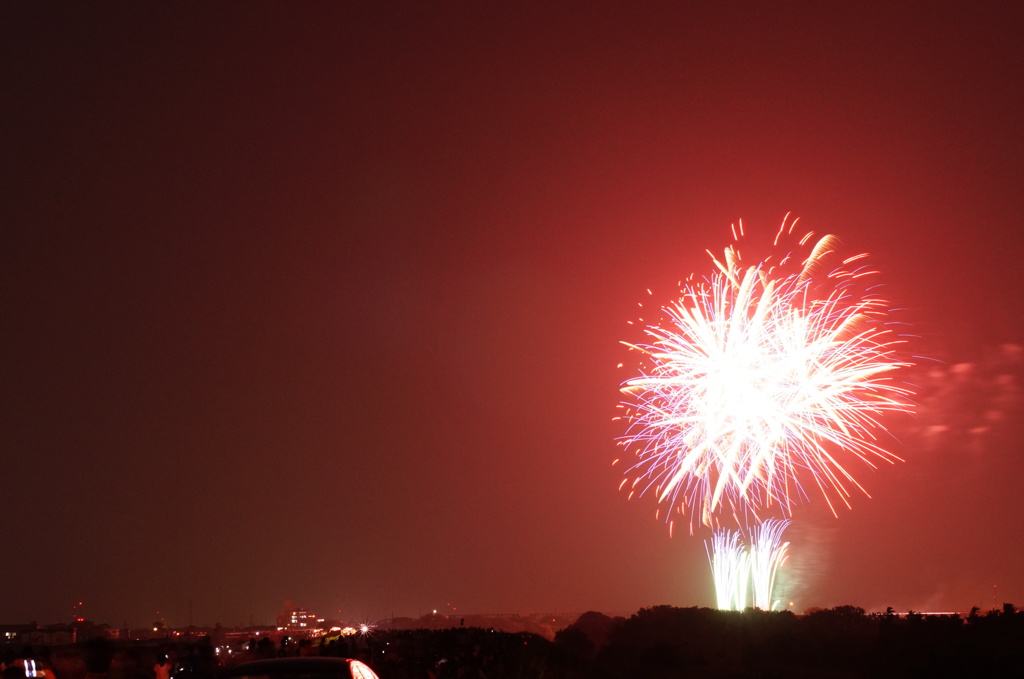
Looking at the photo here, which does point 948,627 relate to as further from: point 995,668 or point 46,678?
point 46,678

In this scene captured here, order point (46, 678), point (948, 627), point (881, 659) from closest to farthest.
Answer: point (46, 678), point (881, 659), point (948, 627)

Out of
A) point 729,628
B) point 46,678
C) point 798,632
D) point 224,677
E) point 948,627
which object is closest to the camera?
point 224,677

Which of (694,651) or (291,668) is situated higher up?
(291,668)

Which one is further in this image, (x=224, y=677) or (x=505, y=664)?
(x=505, y=664)

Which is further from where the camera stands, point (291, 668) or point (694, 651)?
point (694, 651)

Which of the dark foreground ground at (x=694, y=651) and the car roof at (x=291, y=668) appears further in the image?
the dark foreground ground at (x=694, y=651)

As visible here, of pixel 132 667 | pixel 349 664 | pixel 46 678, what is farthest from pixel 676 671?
pixel 349 664

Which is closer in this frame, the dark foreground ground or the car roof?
the car roof
